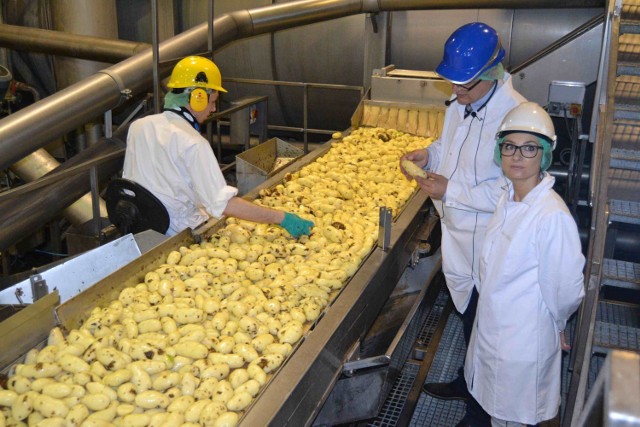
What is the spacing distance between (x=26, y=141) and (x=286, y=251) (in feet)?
4.20

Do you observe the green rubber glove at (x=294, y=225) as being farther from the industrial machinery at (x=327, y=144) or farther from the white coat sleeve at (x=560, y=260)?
the white coat sleeve at (x=560, y=260)

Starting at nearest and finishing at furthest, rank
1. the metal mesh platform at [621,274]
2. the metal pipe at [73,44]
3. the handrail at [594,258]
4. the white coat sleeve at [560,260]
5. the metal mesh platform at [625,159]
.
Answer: the white coat sleeve at [560,260]
the handrail at [594,258]
the metal mesh platform at [621,274]
the metal mesh platform at [625,159]
the metal pipe at [73,44]

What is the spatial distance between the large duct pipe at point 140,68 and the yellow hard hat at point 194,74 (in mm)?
607

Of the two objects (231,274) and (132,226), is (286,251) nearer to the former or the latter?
(231,274)

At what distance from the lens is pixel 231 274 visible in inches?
106

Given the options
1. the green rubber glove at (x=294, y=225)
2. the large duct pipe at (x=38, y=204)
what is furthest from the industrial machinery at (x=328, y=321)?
the large duct pipe at (x=38, y=204)

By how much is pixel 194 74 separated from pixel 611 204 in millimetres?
2251

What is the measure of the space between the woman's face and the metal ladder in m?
0.63

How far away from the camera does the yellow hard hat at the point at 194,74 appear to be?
2.99 meters

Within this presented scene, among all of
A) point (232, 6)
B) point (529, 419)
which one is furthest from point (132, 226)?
point (232, 6)

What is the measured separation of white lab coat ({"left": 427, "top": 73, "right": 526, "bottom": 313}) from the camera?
3.01 meters

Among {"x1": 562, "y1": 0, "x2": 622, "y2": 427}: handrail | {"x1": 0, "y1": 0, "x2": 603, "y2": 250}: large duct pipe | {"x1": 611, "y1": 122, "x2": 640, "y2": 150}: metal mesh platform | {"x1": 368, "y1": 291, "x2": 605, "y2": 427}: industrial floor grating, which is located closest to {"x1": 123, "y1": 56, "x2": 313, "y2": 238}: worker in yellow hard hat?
{"x1": 0, "y1": 0, "x2": 603, "y2": 250}: large duct pipe

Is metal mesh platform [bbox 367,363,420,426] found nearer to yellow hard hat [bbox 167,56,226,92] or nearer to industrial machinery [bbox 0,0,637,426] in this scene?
industrial machinery [bbox 0,0,637,426]

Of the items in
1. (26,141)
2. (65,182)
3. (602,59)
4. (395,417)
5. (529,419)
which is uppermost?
(602,59)
